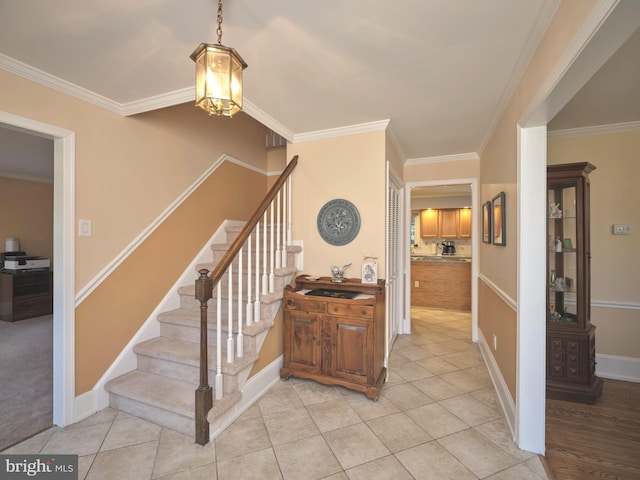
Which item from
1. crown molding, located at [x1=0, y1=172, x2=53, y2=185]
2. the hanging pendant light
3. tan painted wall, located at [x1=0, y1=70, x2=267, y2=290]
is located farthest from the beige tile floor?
crown molding, located at [x1=0, y1=172, x2=53, y2=185]

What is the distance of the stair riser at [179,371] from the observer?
2.07 metres

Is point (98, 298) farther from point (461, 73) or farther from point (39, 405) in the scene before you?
point (461, 73)

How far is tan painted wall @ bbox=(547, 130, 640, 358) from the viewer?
274 centimetres

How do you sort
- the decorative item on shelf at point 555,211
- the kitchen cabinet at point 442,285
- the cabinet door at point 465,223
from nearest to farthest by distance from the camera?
1. the decorative item on shelf at point 555,211
2. the kitchen cabinet at point 442,285
3. the cabinet door at point 465,223

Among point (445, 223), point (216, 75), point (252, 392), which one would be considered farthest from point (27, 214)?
point (445, 223)

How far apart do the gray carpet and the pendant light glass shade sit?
8.10 feet

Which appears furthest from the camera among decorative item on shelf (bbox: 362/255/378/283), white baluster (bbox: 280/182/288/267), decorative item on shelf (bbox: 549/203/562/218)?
white baluster (bbox: 280/182/288/267)

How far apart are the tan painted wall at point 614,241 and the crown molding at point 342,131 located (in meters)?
2.10

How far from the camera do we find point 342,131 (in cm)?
283

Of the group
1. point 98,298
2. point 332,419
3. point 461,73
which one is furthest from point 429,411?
point 98,298

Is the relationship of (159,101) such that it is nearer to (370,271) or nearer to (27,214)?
(370,271)

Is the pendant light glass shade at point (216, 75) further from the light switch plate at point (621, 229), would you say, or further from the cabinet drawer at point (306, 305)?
the light switch plate at point (621, 229)

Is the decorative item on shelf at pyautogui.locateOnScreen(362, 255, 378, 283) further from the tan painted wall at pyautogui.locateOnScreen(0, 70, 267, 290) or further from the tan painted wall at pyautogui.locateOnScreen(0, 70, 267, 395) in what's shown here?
the tan painted wall at pyautogui.locateOnScreen(0, 70, 267, 290)

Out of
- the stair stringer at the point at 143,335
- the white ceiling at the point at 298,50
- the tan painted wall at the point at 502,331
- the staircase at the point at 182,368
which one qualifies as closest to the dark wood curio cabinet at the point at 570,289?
the tan painted wall at the point at 502,331
